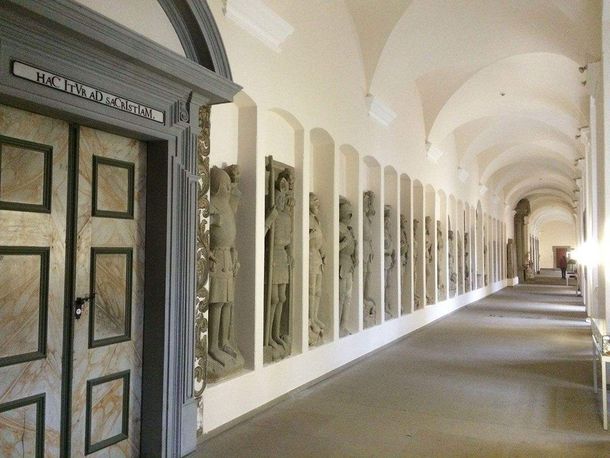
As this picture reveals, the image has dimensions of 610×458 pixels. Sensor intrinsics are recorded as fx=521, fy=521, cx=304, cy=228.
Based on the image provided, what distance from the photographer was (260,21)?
588 centimetres

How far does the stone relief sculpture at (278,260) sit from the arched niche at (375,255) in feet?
10.00

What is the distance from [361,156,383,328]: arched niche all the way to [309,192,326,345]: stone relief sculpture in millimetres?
2064

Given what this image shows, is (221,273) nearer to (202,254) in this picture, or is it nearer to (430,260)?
(202,254)

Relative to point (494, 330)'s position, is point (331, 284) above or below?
above

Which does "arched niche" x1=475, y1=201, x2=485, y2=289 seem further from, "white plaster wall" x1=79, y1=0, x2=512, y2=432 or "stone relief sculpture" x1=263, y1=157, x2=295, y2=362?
"stone relief sculpture" x1=263, y1=157, x2=295, y2=362

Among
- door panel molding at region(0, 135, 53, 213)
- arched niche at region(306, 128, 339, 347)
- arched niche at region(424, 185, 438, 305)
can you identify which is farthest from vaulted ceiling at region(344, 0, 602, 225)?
door panel molding at region(0, 135, 53, 213)

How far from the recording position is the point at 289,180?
22.2ft

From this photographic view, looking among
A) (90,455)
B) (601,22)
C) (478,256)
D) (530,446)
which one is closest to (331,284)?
(530,446)

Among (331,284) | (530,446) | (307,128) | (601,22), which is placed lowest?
(530,446)

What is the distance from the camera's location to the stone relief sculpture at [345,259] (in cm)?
835

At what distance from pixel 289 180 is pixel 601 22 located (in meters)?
4.58

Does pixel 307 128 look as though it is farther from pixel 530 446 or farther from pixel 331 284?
pixel 530 446

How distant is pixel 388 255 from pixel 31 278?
7779 mm

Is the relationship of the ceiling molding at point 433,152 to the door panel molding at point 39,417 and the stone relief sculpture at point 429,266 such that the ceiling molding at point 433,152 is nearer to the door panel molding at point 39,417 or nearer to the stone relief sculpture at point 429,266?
the stone relief sculpture at point 429,266
